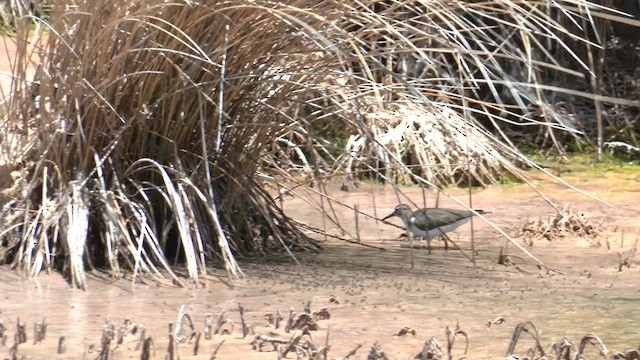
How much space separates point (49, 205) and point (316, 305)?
1.32m

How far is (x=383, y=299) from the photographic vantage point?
489 centimetres

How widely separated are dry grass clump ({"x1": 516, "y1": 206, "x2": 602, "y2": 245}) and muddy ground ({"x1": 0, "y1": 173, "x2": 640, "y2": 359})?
5 cm

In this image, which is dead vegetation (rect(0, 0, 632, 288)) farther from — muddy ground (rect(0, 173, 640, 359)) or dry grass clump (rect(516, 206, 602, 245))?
dry grass clump (rect(516, 206, 602, 245))

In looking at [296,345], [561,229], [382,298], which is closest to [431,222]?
[561,229]

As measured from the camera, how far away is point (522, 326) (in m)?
3.91

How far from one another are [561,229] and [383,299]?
188cm

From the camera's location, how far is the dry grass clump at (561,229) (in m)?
6.44

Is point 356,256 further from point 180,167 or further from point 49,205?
point 49,205

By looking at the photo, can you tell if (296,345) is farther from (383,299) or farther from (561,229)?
(561,229)

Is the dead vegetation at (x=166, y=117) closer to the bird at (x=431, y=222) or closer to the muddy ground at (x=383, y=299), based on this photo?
the muddy ground at (x=383, y=299)

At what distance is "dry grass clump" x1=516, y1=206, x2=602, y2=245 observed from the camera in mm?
6438

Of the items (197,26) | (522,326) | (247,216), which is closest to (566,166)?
(247,216)

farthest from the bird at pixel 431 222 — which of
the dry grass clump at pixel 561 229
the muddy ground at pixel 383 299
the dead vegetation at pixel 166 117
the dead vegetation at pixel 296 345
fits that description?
the dead vegetation at pixel 296 345

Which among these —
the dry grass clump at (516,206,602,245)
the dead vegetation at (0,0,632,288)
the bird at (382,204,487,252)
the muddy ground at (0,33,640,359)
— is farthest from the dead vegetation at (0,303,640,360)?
the dry grass clump at (516,206,602,245)
